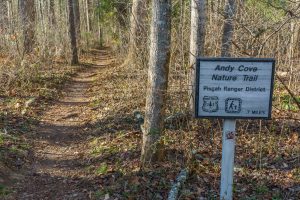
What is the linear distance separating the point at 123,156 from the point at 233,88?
9.83 feet

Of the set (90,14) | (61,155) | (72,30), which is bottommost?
(61,155)

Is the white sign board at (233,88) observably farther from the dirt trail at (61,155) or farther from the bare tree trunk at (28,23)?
the bare tree trunk at (28,23)

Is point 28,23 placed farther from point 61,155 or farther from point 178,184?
point 178,184

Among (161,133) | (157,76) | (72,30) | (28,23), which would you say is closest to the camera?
Answer: (157,76)

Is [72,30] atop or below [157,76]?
atop

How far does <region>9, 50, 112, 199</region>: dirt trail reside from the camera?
550 centimetres

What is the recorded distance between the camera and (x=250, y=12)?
807 cm

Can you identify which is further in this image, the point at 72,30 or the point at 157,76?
the point at 72,30

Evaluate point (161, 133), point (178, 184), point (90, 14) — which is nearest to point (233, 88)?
point (178, 184)

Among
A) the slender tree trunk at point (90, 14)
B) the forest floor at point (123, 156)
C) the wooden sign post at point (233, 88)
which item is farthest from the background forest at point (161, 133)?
the slender tree trunk at point (90, 14)

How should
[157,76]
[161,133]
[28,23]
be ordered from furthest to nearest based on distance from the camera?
[28,23] → [161,133] → [157,76]

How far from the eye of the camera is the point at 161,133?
5.57 metres

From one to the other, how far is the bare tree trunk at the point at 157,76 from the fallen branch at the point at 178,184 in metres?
0.56

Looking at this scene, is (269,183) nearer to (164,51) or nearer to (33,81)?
(164,51)
